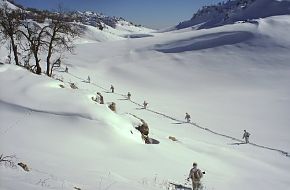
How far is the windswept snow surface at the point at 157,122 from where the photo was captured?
45.8 feet

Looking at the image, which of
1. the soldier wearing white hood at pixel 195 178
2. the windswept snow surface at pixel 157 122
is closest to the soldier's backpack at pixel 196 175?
the soldier wearing white hood at pixel 195 178

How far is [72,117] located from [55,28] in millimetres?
16336

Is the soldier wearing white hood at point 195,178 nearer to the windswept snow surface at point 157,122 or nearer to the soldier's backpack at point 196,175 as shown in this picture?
the soldier's backpack at point 196,175

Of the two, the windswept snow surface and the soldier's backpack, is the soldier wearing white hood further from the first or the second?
the windswept snow surface

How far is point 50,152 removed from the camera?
15.0 meters

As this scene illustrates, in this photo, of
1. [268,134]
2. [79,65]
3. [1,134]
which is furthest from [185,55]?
[1,134]

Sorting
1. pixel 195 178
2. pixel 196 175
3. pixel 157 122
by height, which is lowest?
pixel 195 178

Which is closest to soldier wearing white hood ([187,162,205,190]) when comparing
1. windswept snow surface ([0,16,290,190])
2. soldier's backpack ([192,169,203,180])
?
soldier's backpack ([192,169,203,180])

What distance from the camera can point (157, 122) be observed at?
35.2 m

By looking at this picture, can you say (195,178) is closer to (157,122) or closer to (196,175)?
(196,175)

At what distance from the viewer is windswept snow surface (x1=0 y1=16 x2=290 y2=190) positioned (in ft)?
45.8

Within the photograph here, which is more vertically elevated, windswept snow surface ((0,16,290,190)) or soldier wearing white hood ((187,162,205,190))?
windswept snow surface ((0,16,290,190))

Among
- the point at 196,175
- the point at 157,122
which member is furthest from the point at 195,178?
the point at 157,122

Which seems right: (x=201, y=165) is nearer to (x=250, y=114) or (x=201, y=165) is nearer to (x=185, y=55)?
(x=250, y=114)
